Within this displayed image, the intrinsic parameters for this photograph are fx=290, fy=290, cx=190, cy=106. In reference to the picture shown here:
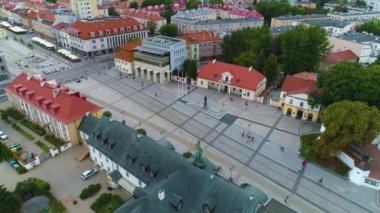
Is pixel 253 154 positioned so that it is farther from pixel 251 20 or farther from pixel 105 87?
pixel 251 20

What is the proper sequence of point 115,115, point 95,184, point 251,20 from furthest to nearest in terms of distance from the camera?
point 251,20
point 115,115
point 95,184

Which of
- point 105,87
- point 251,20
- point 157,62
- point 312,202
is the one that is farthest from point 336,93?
point 251,20

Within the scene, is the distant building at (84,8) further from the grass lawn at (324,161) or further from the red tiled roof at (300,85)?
the grass lawn at (324,161)

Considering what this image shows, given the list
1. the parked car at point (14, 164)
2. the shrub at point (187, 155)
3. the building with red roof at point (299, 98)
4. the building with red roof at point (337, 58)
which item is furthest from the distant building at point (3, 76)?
the building with red roof at point (337, 58)

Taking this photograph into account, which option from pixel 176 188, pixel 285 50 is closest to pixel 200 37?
pixel 285 50

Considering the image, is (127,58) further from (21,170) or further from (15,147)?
(21,170)

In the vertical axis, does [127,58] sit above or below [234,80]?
above
